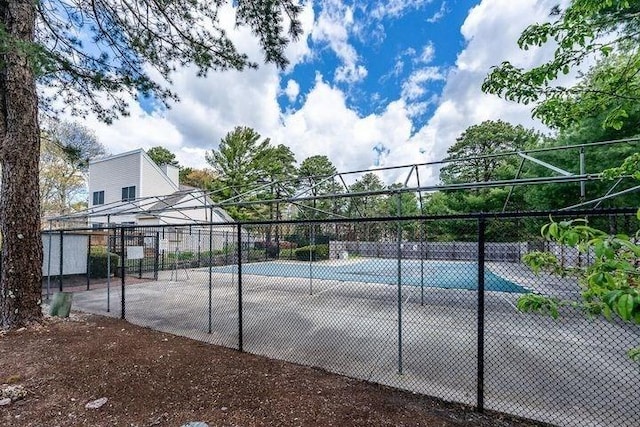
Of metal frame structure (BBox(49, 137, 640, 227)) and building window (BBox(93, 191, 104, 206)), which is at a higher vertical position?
building window (BBox(93, 191, 104, 206))

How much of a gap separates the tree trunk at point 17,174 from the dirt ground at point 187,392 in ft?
2.80

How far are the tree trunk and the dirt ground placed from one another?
2.80 feet

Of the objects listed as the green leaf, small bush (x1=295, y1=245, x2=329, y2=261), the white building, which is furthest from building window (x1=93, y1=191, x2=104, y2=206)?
the green leaf

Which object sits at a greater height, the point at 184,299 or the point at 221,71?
the point at 221,71

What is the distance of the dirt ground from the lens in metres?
2.66

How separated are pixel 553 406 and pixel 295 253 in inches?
565

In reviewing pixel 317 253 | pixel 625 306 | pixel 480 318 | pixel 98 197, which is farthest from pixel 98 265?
pixel 625 306

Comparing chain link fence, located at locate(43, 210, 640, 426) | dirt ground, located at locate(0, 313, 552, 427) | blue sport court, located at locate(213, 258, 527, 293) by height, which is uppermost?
dirt ground, located at locate(0, 313, 552, 427)

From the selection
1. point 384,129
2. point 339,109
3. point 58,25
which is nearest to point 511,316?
point 58,25

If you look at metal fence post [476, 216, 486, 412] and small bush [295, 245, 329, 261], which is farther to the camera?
small bush [295, 245, 329, 261]

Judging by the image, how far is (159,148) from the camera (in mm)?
36188

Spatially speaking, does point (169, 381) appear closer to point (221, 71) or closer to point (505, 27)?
point (221, 71)

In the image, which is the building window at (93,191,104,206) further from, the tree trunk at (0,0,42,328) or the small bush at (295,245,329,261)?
the tree trunk at (0,0,42,328)

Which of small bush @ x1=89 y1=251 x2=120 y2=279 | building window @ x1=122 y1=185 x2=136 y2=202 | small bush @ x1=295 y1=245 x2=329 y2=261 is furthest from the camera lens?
building window @ x1=122 y1=185 x2=136 y2=202
